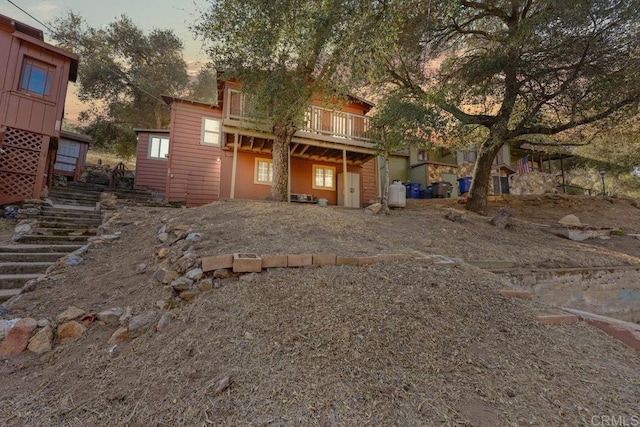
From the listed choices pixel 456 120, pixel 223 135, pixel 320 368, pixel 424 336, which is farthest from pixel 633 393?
pixel 223 135

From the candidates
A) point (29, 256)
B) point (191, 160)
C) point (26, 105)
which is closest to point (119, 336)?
point (29, 256)

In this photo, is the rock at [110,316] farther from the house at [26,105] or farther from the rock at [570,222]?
the rock at [570,222]

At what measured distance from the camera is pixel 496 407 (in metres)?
1.72

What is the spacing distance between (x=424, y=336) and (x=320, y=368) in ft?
3.06

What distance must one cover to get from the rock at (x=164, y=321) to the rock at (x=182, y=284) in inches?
12.6

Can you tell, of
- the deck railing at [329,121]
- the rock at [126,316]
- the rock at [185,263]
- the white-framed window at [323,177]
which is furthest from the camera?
the white-framed window at [323,177]

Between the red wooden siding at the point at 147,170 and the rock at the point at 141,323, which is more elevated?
the red wooden siding at the point at 147,170

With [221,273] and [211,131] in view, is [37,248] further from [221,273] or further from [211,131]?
[211,131]

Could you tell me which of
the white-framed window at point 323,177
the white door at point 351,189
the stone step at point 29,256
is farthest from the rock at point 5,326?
the white door at point 351,189

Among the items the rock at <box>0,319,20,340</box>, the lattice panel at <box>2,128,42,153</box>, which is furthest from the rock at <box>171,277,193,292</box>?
the lattice panel at <box>2,128,42,153</box>

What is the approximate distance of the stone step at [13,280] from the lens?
13.1 feet

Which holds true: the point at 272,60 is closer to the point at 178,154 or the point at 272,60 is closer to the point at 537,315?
the point at 178,154

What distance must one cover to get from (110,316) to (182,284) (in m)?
0.78

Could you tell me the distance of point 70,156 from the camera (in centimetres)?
1377
